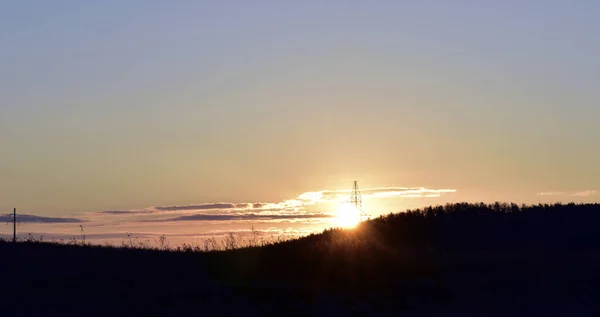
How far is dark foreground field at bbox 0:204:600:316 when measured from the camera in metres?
19.7

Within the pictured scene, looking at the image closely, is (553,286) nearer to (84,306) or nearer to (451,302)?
(451,302)

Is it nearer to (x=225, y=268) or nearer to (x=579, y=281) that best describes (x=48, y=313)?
(x=225, y=268)

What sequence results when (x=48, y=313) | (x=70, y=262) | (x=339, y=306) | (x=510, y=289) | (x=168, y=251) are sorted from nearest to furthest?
Answer: (x=48, y=313) → (x=339, y=306) → (x=510, y=289) → (x=70, y=262) → (x=168, y=251)

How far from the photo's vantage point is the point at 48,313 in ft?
61.1

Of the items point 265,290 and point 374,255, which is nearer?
point 265,290

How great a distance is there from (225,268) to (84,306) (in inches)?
216

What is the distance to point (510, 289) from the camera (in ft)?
70.1

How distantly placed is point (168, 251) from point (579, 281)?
1298 centimetres

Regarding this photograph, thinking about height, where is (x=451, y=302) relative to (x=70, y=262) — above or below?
below

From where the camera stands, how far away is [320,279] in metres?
22.0

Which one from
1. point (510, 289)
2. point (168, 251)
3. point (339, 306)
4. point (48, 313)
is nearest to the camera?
point (48, 313)

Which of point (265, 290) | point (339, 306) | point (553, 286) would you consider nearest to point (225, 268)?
point (265, 290)

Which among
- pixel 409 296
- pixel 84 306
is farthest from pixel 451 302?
pixel 84 306

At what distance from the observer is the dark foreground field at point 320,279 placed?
19656mm
